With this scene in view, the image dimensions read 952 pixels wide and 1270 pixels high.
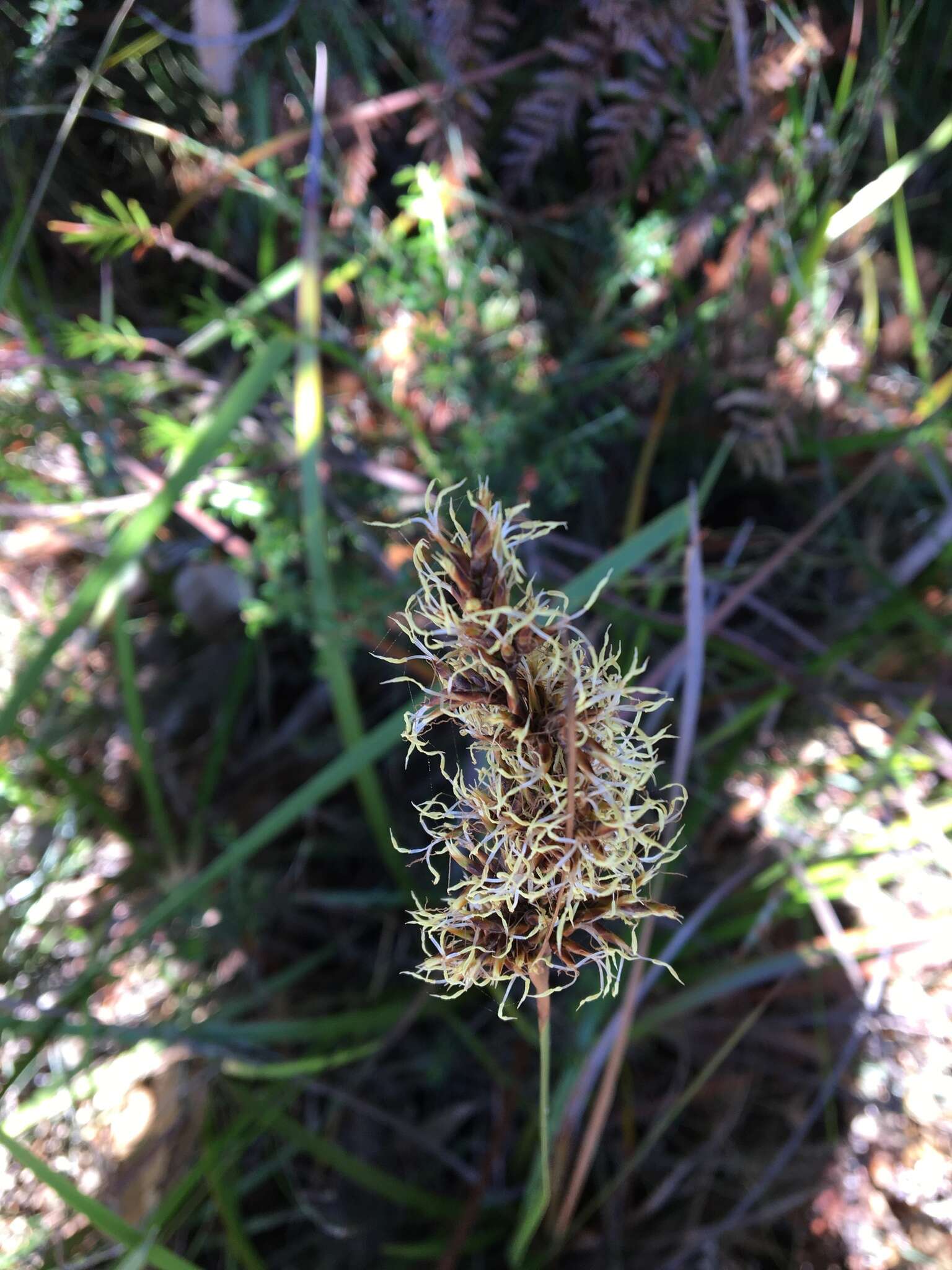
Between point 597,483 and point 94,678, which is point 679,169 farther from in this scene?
point 94,678

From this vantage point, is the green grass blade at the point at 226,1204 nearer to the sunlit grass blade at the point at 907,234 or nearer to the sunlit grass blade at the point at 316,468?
the sunlit grass blade at the point at 316,468

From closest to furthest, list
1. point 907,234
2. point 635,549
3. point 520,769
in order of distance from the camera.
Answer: point 520,769 < point 635,549 < point 907,234

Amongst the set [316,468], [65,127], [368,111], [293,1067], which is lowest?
[293,1067]

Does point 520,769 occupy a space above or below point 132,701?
above

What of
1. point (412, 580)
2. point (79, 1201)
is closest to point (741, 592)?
point (412, 580)

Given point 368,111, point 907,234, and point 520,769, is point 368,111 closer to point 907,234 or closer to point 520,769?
point 907,234

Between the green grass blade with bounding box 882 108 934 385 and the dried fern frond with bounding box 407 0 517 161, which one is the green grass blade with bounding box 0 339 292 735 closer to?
the dried fern frond with bounding box 407 0 517 161

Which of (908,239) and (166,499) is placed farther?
(908,239)

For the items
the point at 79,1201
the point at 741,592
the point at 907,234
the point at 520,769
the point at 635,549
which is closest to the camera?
the point at 520,769
